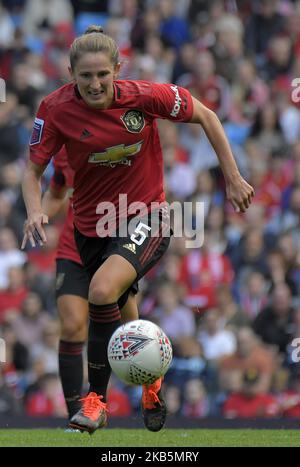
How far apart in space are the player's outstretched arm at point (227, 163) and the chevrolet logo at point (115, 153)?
40 cm

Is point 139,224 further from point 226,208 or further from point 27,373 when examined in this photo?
point 226,208

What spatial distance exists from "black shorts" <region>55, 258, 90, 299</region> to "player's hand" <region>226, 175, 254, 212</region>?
1.81m

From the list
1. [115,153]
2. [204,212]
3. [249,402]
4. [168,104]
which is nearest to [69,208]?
[115,153]

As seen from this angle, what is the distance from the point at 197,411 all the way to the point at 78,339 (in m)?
2.77

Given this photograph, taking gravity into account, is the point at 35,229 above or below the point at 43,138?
below

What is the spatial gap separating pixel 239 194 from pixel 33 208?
3.89 feet

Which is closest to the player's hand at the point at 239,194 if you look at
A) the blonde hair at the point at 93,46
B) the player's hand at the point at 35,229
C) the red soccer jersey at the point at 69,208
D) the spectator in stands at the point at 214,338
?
the blonde hair at the point at 93,46

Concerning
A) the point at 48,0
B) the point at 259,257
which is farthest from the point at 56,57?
the point at 259,257

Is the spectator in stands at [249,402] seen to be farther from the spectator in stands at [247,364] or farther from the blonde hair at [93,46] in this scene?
the blonde hair at [93,46]

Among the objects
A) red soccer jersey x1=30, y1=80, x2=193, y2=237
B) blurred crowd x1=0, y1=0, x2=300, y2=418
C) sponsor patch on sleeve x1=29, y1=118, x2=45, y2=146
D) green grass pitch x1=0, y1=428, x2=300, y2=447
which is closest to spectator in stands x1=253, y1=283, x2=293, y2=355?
blurred crowd x1=0, y1=0, x2=300, y2=418

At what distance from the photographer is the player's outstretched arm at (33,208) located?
753cm

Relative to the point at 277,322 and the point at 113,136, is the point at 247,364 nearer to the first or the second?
the point at 277,322

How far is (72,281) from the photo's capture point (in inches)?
361

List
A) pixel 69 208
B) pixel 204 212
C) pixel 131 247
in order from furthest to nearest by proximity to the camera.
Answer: pixel 204 212
pixel 69 208
pixel 131 247
